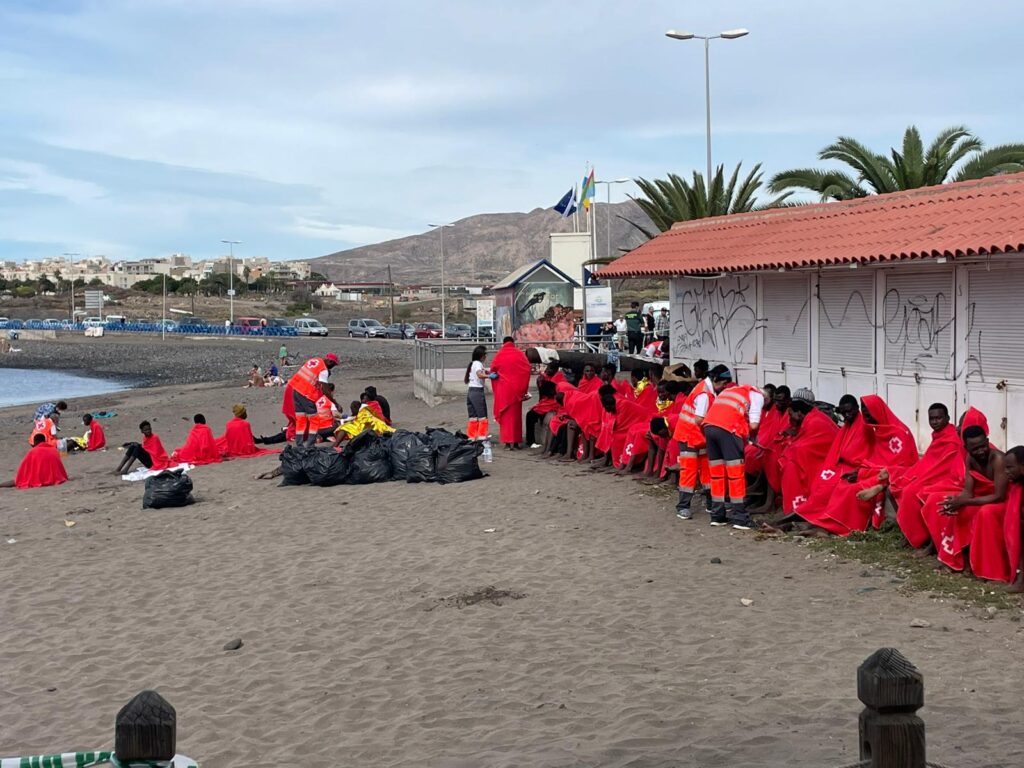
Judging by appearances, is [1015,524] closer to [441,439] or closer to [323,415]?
[441,439]

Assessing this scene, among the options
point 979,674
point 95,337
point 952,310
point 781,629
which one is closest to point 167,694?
point 781,629

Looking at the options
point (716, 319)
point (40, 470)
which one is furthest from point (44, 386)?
point (716, 319)

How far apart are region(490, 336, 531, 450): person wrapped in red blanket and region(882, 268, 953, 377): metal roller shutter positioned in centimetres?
557

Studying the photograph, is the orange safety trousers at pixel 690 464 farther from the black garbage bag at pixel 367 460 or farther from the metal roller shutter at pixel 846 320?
the black garbage bag at pixel 367 460

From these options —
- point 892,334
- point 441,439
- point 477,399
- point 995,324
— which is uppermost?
point 995,324

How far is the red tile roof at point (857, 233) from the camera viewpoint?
11.4 metres

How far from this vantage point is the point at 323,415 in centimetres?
1773

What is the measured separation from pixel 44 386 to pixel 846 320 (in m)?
46.8

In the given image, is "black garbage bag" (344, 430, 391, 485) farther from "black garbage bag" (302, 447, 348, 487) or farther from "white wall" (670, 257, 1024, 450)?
"white wall" (670, 257, 1024, 450)

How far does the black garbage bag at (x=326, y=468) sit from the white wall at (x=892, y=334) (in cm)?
579

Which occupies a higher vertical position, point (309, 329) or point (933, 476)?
point (309, 329)

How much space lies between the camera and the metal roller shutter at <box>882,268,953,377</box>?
12039 mm

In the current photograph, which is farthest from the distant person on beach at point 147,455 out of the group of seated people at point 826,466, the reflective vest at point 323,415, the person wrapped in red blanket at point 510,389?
the group of seated people at point 826,466

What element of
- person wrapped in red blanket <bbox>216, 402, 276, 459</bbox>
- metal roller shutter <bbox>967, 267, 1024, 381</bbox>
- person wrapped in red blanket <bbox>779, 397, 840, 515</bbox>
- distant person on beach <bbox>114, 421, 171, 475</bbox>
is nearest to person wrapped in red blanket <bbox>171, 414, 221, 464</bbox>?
distant person on beach <bbox>114, 421, 171, 475</bbox>
